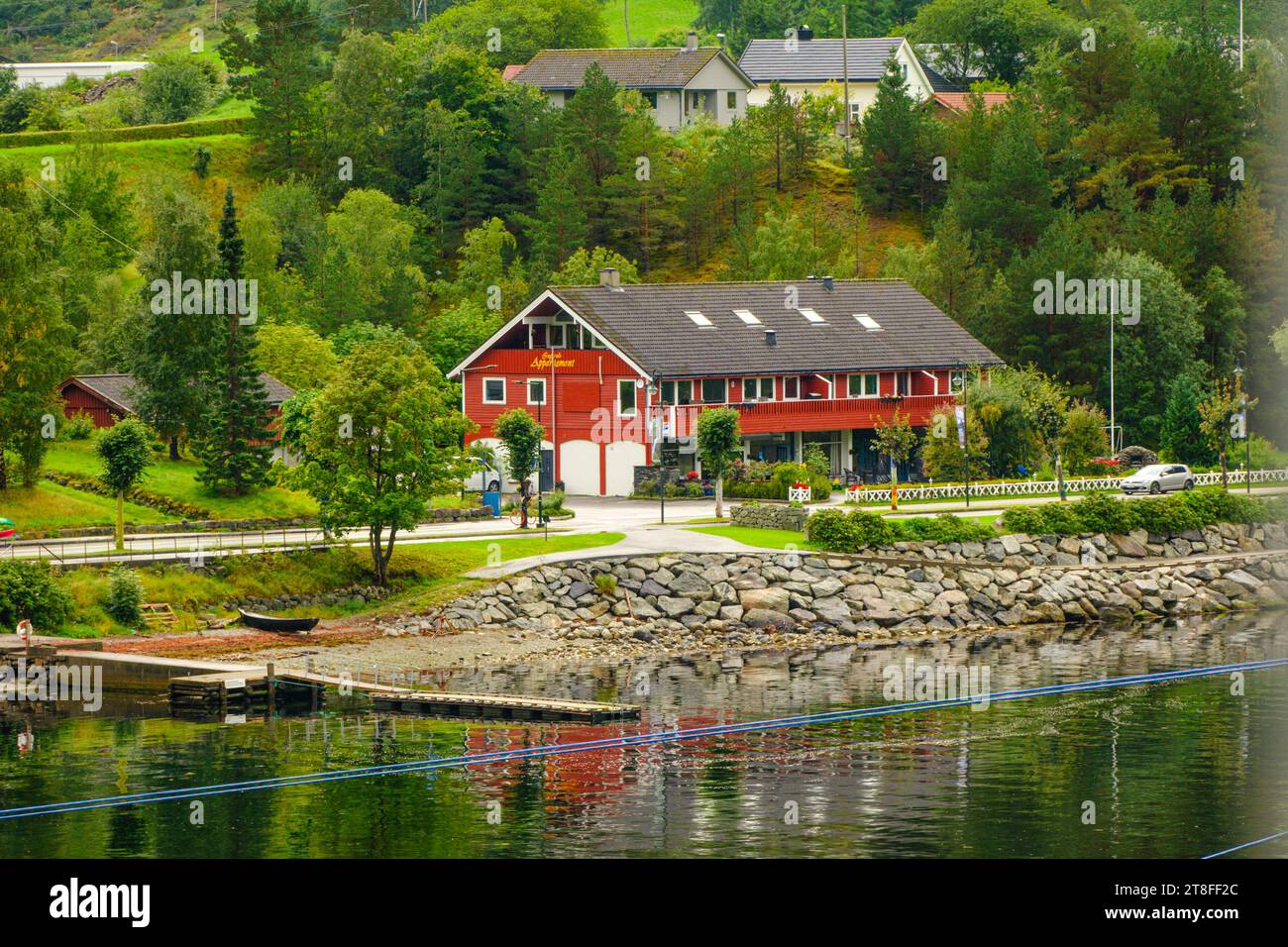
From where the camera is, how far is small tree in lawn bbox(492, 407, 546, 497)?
277 ft

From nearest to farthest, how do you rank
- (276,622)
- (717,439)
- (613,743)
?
(613,743) < (276,622) < (717,439)

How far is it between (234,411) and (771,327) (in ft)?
97.2

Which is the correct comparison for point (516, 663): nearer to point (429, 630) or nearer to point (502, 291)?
point (429, 630)

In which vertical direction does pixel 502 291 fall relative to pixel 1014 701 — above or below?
above

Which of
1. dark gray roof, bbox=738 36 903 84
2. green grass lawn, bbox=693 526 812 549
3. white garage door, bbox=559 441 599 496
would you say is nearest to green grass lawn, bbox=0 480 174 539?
white garage door, bbox=559 441 599 496

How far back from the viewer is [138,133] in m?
162

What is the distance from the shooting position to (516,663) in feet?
218

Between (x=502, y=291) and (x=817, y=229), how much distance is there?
22468 millimetres

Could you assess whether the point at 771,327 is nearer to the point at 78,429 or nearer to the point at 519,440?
the point at 519,440

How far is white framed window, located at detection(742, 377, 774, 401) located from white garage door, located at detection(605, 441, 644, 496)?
20.6ft

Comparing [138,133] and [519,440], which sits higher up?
[138,133]

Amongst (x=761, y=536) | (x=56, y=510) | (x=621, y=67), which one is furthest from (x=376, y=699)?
(x=621, y=67)

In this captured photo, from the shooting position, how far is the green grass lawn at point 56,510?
75312 millimetres
